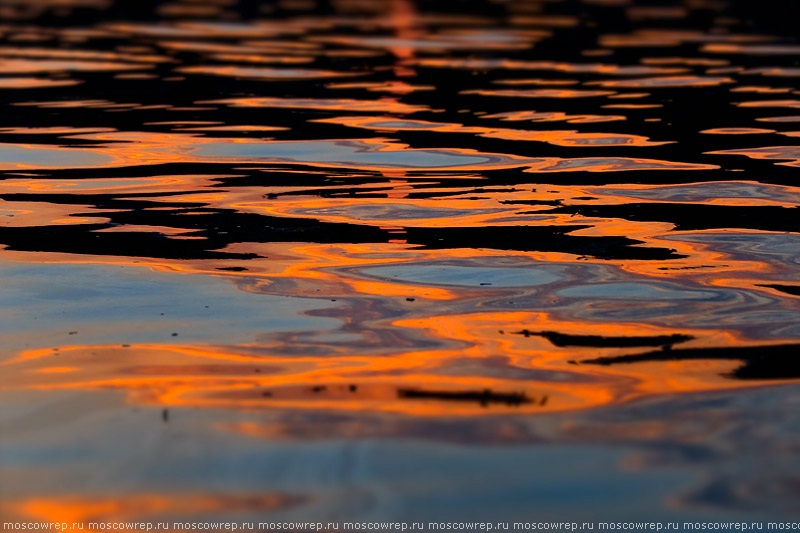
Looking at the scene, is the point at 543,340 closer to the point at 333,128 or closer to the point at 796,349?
the point at 796,349

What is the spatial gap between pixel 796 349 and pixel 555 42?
7813 mm

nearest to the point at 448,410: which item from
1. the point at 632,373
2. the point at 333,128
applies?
the point at 632,373

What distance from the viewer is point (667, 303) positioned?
2.62m

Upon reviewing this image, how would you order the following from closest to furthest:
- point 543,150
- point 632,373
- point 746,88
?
point 632,373 < point 543,150 < point 746,88

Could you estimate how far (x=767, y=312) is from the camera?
2.57 m

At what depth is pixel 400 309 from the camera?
2592 mm

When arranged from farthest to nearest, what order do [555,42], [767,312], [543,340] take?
[555,42]
[767,312]
[543,340]

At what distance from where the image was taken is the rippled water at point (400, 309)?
1763 millimetres

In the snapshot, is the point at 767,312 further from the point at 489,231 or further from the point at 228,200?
the point at 228,200

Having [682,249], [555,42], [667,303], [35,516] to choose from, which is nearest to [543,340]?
[667,303]

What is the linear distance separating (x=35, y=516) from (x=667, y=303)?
1.54 m

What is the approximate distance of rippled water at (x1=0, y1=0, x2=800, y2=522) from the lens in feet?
5.78

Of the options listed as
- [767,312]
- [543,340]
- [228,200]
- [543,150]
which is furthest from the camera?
[543,150]

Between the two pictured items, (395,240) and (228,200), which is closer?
(395,240)
